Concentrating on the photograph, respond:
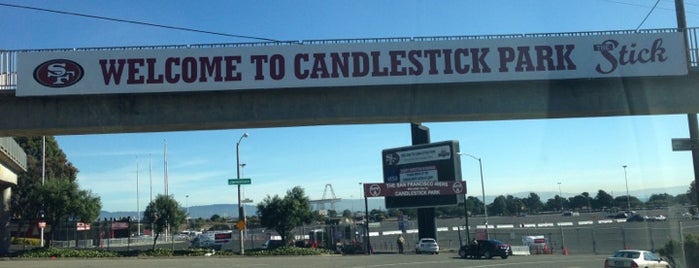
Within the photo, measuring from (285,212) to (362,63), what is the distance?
3117cm

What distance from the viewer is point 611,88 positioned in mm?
21094

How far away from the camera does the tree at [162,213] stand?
47.6 m

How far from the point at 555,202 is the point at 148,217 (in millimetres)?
168187

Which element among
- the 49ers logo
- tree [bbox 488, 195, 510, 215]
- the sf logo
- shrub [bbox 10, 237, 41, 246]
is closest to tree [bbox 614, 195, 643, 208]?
tree [bbox 488, 195, 510, 215]

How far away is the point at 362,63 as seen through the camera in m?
20.5

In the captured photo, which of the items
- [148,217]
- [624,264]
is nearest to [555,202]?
[148,217]

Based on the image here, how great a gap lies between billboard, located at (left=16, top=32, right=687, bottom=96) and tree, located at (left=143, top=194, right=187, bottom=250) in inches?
1136

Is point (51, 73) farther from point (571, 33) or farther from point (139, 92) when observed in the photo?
point (571, 33)

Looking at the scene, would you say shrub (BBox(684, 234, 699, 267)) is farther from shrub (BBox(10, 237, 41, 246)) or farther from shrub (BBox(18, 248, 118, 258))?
shrub (BBox(10, 237, 41, 246))

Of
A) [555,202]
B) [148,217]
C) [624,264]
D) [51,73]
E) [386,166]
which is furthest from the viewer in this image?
[555,202]

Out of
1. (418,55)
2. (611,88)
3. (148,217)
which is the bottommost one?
(148,217)

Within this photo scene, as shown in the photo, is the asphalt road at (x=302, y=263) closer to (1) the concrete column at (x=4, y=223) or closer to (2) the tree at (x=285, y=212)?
(1) the concrete column at (x=4, y=223)

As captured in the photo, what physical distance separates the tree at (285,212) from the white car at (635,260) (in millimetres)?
29705

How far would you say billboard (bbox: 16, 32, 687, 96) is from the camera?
2022 cm
